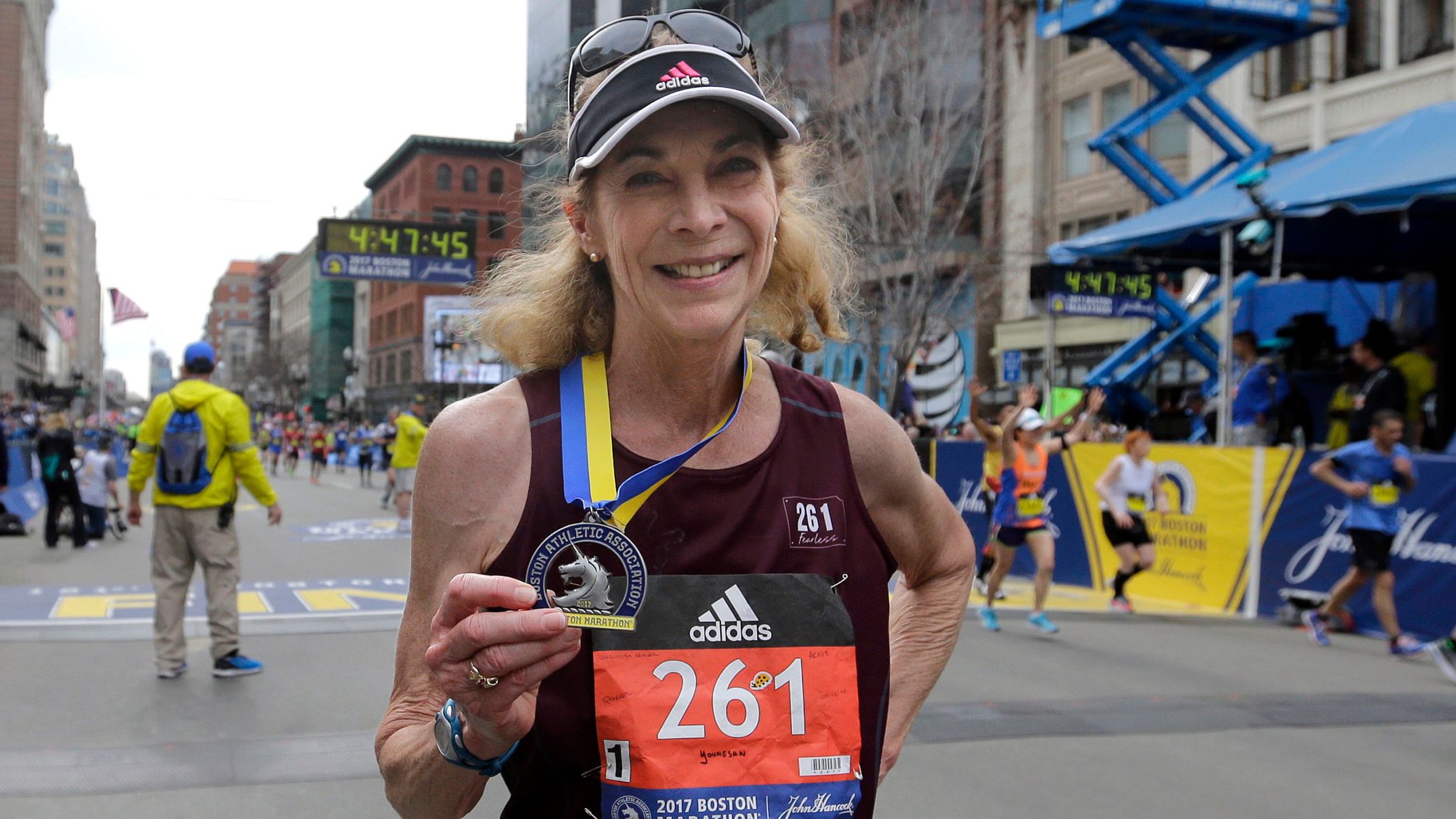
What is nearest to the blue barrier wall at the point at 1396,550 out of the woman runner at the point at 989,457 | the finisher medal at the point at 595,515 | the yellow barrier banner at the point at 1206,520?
the yellow barrier banner at the point at 1206,520

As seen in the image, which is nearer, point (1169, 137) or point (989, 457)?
point (989, 457)

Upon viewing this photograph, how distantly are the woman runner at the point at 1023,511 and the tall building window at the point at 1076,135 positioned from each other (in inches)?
825

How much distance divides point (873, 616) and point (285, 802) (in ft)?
13.1

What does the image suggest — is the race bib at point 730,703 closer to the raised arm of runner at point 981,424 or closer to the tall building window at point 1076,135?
the raised arm of runner at point 981,424

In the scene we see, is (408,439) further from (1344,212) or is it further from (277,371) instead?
(277,371)

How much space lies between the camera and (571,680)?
67.6 inches

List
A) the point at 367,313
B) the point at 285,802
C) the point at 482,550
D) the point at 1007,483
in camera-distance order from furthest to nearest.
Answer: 1. the point at 367,313
2. the point at 1007,483
3. the point at 285,802
4. the point at 482,550

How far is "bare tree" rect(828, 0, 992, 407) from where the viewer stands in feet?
75.4

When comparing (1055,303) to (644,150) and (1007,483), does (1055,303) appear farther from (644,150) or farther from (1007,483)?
(644,150)

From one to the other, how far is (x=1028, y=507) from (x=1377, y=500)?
261 cm

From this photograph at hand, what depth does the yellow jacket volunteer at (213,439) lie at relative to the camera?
304 inches

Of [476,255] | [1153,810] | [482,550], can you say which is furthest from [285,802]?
[476,255]

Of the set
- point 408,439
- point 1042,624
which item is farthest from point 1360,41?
point 408,439

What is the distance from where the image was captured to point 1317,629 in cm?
962
